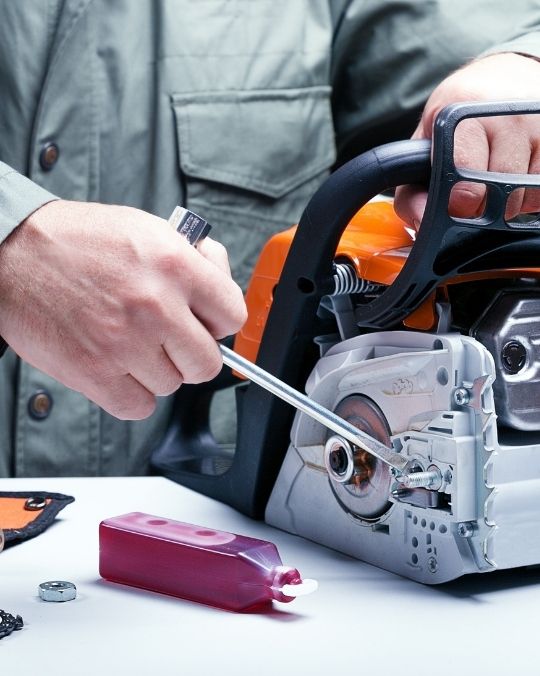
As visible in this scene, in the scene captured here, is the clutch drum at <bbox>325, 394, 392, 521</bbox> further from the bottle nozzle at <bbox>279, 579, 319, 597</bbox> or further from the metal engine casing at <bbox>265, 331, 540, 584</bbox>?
the bottle nozzle at <bbox>279, 579, 319, 597</bbox>

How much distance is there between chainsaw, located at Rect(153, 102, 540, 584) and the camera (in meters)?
0.95

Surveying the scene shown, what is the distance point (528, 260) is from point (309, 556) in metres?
0.37

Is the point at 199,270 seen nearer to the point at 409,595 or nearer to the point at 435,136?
the point at 435,136

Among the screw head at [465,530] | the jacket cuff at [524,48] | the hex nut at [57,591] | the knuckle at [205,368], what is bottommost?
the hex nut at [57,591]

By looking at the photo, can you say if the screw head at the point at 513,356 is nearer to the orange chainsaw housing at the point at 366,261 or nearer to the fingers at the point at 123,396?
the orange chainsaw housing at the point at 366,261

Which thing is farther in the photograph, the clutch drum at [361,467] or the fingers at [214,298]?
the clutch drum at [361,467]

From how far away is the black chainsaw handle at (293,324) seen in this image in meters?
1.02

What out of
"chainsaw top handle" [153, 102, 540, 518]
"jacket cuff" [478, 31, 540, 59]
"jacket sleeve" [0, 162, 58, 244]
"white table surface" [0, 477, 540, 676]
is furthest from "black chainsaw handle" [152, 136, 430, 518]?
"jacket cuff" [478, 31, 540, 59]

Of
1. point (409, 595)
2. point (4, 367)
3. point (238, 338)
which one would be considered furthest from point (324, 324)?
point (4, 367)

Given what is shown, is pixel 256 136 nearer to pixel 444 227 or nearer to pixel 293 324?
pixel 293 324

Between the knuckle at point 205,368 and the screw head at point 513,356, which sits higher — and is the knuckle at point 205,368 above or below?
below

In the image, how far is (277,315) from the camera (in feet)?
3.84

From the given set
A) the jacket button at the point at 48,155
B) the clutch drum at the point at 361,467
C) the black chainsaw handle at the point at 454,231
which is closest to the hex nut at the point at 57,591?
the clutch drum at the point at 361,467

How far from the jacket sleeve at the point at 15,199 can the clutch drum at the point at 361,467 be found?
0.36 meters
